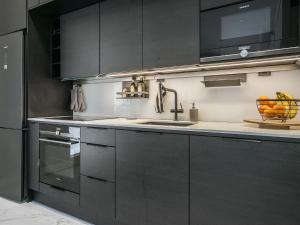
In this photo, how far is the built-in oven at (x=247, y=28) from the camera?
4.72ft

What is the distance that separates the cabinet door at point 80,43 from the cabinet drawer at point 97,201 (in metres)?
1.07

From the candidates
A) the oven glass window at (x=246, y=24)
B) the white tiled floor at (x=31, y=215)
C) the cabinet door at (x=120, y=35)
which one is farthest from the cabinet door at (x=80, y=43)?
the white tiled floor at (x=31, y=215)

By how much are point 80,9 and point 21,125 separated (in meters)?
1.36

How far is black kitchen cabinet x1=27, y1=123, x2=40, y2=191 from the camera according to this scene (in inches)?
95.6

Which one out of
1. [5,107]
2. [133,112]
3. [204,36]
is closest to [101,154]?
[133,112]

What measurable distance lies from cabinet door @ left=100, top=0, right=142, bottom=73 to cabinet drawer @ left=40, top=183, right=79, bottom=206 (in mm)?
1184

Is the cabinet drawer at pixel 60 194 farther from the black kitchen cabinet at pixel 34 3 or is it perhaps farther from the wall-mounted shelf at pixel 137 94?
the black kitchen cabinet at pixel 34 3

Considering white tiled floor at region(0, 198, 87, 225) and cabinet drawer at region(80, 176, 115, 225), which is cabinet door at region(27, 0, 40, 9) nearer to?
cabinet drawer at region(80, 176, 115, 225)

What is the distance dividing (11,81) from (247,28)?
7.81ft

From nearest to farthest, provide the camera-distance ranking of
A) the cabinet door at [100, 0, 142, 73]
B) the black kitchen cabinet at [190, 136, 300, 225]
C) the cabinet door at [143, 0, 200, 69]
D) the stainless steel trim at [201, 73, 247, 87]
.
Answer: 1. the black kitchen cabinet at [190, 136, 300, 225]
2. the cabinet door at [143, 0, 200, 69]
3. the stainless steel trim at [201, 73, 247, 87]
4. the cabinet door at [100, 0, 142, 73]

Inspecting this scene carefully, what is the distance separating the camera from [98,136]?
192 cm

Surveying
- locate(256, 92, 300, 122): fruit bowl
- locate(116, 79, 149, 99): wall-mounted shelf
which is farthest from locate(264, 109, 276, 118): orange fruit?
locate(116, 79, 149, 99): wall-mounted shelf

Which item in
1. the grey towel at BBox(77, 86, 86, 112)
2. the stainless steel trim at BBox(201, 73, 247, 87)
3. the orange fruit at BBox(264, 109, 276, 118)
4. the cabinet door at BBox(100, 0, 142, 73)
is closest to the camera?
the orange fruit at BBox(264, 109, 276, 118)

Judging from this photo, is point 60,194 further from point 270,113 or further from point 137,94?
point 270,113
